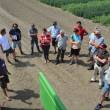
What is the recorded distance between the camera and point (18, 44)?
20.2 metres

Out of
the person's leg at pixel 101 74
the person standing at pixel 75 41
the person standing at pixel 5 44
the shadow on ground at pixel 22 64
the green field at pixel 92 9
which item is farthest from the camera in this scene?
the green field at pixel 92 9

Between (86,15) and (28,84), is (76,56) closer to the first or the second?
(28,84)

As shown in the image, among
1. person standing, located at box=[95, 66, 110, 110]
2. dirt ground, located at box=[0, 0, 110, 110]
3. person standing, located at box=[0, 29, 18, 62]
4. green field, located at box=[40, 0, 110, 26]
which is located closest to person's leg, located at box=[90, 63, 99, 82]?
dirt ground, located at box=[0, 0, 110, 110]

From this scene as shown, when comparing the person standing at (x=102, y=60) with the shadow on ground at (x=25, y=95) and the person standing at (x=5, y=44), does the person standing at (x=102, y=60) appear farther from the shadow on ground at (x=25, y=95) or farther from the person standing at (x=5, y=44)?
the person standing at (x=5, y=44)

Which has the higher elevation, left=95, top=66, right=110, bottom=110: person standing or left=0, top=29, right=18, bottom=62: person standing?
left=0, top=29, right=18, bottom=62: person standing

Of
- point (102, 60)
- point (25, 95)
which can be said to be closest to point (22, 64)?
point (25, 95)

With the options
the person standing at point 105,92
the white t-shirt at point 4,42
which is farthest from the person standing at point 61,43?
the person standing at point 105,92

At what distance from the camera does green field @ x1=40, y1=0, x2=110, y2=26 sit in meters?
28.9

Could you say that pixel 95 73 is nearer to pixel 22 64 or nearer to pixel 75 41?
pixel 75 41

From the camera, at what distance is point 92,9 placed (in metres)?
30.6

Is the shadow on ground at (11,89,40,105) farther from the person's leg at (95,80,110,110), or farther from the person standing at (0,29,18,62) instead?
the person standing at (0,29,18,62)

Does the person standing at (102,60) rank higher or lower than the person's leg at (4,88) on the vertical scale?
higher

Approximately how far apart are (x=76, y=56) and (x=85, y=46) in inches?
143

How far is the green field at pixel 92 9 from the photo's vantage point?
94.9ft
